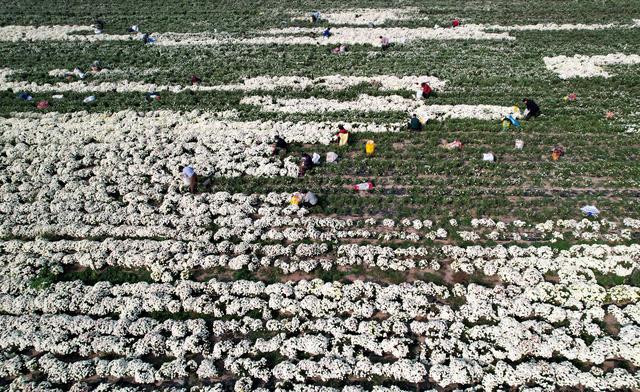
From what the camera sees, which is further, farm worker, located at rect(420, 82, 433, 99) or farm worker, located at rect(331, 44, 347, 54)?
farm worker, located at rect(331, 44, 347, 54)

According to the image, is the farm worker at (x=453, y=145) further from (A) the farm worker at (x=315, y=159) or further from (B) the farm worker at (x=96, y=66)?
(B) the farm worker at (x=96, y=66)

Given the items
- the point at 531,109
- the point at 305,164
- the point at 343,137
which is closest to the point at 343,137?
the point at 343,137

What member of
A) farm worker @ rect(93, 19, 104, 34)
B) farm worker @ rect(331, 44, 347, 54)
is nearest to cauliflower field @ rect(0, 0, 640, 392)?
farm worker @ rect(331, 44, 347, 54)

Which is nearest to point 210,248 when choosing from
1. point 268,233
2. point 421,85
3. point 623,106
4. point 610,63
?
point 268,233

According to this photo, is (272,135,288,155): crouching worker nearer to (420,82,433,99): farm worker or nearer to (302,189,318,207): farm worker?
(302,189,318,207): farm worker

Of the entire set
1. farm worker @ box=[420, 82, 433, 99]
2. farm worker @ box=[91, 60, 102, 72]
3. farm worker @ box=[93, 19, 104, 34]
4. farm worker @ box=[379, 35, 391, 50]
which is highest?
farm worker @ box=[93, 19, 104, 34]

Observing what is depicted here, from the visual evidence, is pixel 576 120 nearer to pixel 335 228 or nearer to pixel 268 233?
pixel 335 228

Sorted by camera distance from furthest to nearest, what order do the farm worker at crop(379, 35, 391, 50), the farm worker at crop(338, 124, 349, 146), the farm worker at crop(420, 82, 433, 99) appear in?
1. the farm worker at crop(379, 35, 391, 50)
2. the farm worker at crop(420, 82, 433, 99)
3. the farm worker at crop(338, 124, 349, 146)

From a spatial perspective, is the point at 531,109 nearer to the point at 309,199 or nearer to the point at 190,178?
the point at 309,199
